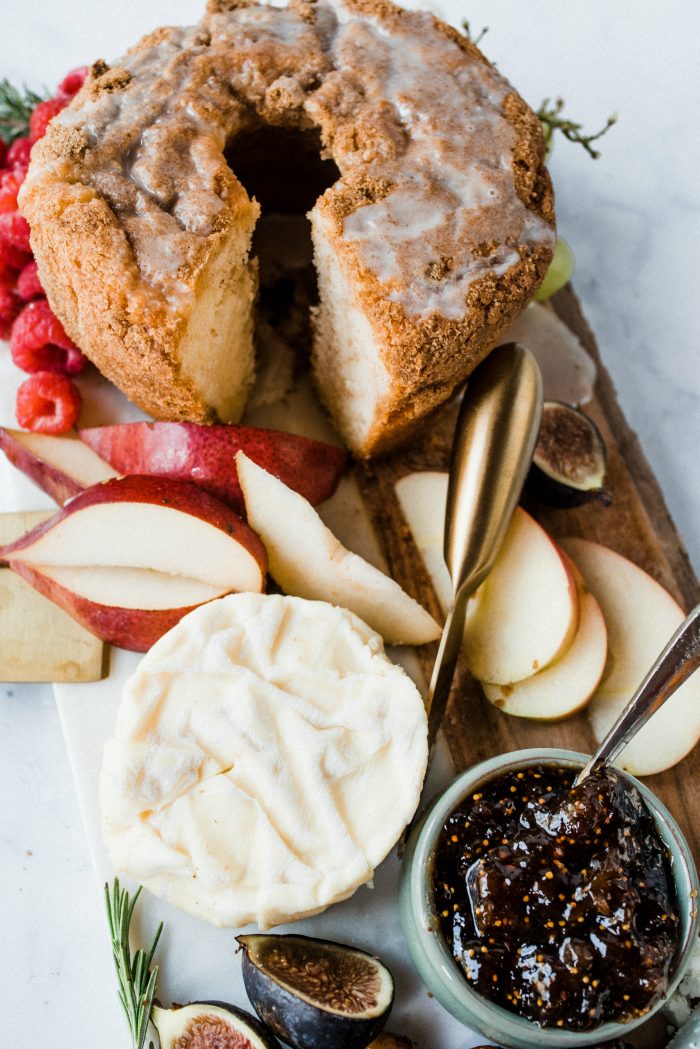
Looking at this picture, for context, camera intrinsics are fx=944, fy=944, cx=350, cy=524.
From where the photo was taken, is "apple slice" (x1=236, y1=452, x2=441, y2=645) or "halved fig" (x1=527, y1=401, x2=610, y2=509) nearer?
"apple slice" (x1=236, y1=452, x2=441, y2=645)

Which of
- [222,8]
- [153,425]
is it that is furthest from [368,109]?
[153,425]

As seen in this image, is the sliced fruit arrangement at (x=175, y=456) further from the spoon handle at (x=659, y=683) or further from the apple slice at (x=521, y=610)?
the spoon handle at (x=659, y=683)

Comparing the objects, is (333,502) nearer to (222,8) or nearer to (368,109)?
(368,109)

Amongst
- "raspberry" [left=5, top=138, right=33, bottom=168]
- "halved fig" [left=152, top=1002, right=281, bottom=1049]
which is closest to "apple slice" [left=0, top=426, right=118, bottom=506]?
"raspberry" [left=5, top=138, right=33, bottom=168]

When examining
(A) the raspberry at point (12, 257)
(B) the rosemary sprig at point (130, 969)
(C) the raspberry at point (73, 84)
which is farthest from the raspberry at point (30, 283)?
(B) the rosemary sprig at point (130, 969)

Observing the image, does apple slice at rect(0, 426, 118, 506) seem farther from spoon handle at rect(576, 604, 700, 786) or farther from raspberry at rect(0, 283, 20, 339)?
spoon handle at rect(576, 604, 700, 786)

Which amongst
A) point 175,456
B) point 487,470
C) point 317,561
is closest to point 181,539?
point 175,456

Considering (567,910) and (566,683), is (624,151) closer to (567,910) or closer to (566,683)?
(566,683)

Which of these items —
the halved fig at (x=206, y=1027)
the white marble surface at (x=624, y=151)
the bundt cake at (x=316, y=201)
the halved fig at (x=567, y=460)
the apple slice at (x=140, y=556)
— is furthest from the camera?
the white marble surface at (x=624, y=151)
